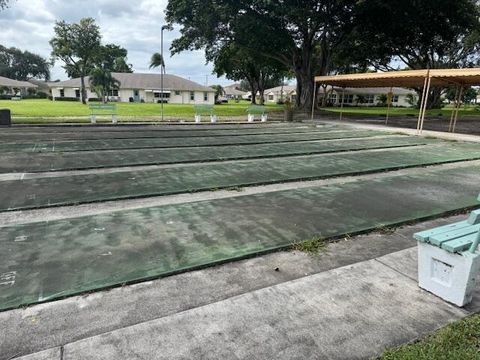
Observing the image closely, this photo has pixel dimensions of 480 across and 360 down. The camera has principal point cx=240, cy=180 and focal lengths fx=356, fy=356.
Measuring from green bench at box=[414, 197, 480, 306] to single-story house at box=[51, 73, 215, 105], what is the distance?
54.0 metres

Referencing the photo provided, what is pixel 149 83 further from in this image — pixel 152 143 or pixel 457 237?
pixel 457 237

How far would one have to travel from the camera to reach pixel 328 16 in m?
23.9

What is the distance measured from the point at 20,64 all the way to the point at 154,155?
10147 cm

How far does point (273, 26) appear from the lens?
78.4ft

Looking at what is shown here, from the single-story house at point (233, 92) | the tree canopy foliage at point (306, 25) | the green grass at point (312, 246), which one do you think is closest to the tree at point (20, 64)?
the single-story house at point (233, 92)

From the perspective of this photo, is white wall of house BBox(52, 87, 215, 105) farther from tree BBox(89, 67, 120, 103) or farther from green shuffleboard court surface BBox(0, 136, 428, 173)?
green shuffleboard court surface BBox(0, 136, 428, 173)

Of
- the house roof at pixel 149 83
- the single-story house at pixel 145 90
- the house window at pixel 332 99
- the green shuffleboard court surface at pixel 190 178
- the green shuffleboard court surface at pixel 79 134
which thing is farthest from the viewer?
the house window at pixel 332 99

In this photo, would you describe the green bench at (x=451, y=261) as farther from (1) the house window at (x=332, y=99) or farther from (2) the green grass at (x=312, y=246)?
(1) the house window at (x=332, y=99)

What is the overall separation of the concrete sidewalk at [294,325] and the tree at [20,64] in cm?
10395

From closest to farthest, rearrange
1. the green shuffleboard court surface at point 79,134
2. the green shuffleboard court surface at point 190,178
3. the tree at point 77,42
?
1. the green shuffleboard court surface at point 190,178
2. the green shuffleboard court surface at point 79,134
3. the tree at point 77,42

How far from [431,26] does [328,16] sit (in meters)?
8.52

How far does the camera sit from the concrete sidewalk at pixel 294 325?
2.31 m

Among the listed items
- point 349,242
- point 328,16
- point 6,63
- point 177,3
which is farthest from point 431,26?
point 6,63

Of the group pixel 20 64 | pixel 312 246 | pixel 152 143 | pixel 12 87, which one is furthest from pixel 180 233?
pixel 20 64
